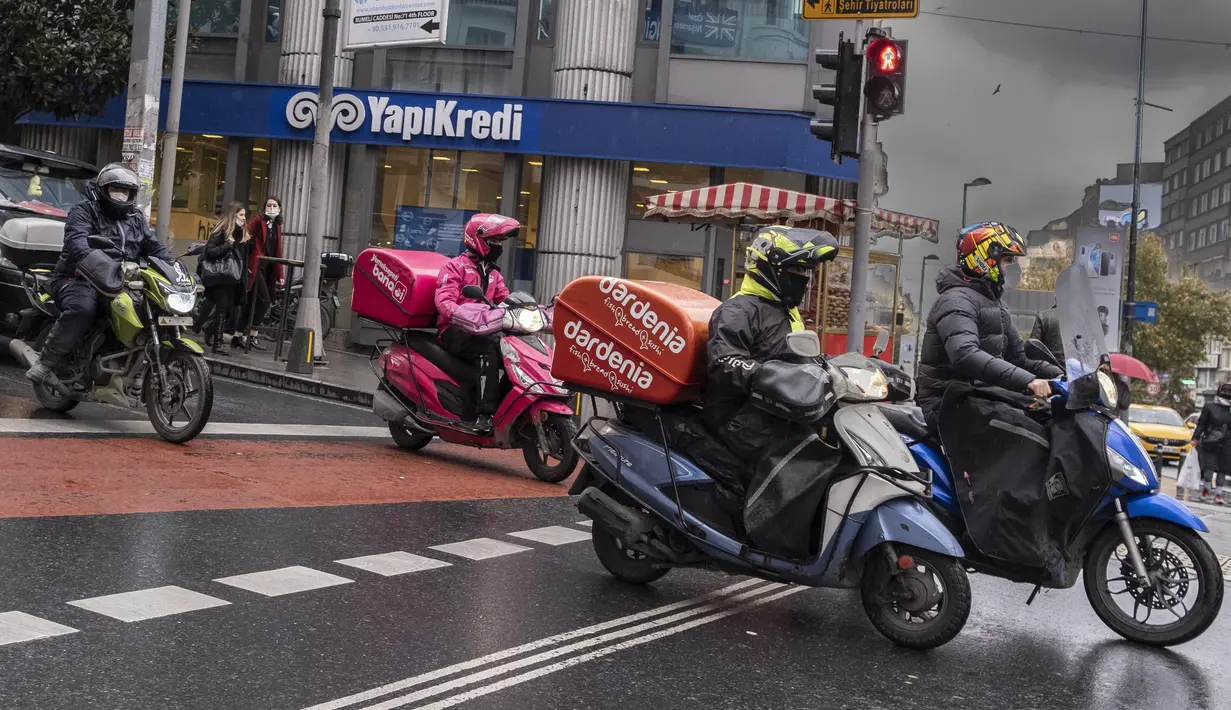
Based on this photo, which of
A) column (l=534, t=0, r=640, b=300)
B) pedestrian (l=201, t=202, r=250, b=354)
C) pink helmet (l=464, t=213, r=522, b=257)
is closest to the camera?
pink helmet (l=464, t=213, r=522, b=257)

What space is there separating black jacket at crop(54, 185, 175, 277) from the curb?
15.6 feet

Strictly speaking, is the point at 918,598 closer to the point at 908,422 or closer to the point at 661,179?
the point at 908,422

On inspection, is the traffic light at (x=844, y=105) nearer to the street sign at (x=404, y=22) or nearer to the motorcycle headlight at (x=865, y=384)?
the street sign at (x=404, y=22)

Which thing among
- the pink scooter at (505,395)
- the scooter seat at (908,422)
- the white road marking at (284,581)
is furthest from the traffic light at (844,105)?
the white road marking at (284,581)

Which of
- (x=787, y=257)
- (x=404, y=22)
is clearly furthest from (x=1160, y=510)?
(x=404, y=22)

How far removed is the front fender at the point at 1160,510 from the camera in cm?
560

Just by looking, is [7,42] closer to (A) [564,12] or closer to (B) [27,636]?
(A) [564,12]

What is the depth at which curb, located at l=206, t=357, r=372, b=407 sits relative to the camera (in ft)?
45.3

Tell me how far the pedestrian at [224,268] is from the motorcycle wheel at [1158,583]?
11.8 metres

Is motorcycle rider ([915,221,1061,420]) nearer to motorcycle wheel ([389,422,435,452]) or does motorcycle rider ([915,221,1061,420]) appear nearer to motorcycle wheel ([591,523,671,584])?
motorcycle wheel ([591,523,671,584])

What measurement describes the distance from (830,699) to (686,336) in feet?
6.01

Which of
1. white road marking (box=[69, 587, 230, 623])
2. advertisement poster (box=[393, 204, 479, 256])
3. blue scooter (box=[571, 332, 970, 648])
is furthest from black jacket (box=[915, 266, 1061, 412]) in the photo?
advertisement poster (box=[393, 204, 479, 256])

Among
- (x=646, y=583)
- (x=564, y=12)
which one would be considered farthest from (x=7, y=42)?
(x=646, y=583)

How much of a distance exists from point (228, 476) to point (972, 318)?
449 cm
